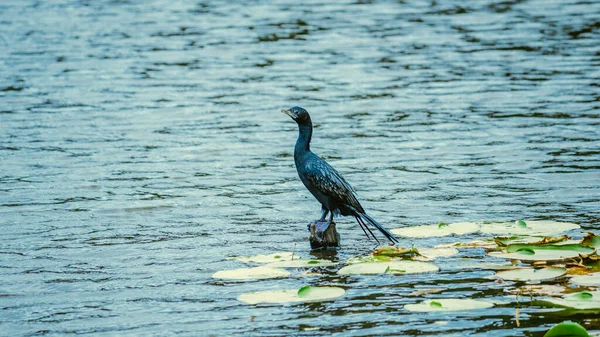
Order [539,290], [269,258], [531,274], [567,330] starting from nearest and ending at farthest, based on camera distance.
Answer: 1. [567,330]
2. [539,290]
3. [531,274]
4. [269,258]

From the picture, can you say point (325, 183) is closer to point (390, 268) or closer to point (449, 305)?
point (390, 268)

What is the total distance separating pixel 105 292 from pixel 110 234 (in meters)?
1.99

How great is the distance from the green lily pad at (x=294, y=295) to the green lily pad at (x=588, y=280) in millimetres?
1762

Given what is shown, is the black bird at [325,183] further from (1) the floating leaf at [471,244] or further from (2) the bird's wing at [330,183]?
(1) the floating leaf at [471,244]

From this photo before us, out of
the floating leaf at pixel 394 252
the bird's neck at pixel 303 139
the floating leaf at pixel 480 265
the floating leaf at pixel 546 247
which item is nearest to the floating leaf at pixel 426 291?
the floating leaf at pixel 480 265

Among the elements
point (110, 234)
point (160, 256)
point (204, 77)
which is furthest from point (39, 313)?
point (204, 77)

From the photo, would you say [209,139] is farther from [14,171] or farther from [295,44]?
[295,44]

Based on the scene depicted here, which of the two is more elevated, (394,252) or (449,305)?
(449,305)

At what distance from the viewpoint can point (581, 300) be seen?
25.0 feet

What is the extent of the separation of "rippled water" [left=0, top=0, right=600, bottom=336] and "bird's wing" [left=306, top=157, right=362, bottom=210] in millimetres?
479

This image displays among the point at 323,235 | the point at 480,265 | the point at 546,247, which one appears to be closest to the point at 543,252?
the point at 546,247

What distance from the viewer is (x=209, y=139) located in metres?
14.8

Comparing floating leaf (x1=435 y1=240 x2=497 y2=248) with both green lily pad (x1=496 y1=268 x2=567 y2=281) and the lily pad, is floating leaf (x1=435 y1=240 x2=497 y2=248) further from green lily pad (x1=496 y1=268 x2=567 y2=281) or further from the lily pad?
the lily pad

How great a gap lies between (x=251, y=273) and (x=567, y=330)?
2.92 metres
